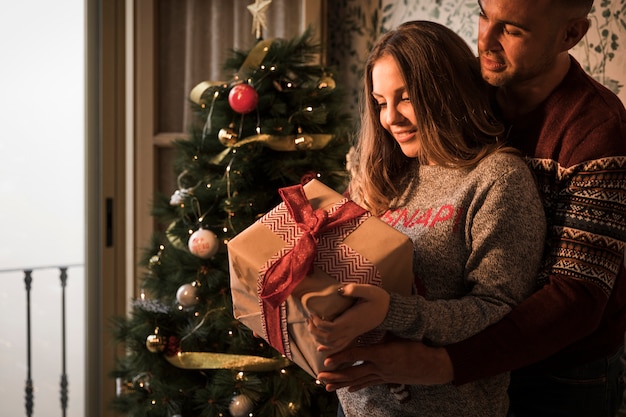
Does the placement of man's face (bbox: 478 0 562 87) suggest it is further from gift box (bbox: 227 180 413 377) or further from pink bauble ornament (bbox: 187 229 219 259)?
pink bauble ornament (bbox: 187 229 219 259)

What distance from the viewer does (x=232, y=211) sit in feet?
6.27

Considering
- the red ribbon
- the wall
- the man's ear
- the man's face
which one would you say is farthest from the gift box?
the wall

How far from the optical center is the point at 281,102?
1.94 m

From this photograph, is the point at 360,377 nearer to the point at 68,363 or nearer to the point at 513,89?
the point at 513,89

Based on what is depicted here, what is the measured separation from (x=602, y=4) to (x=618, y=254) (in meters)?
1.14

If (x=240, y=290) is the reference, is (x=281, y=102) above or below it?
above

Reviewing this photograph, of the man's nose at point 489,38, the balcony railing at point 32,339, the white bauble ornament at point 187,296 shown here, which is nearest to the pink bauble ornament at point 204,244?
the white bauble ornament at point 187,296

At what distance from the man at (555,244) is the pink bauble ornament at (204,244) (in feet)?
2.74

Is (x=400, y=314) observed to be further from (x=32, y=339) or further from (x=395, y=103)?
(x=32, y=339)

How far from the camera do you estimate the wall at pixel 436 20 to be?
1.99 meters

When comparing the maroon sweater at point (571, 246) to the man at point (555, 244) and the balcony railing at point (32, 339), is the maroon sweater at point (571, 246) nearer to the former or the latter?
the man at point (555, 244)

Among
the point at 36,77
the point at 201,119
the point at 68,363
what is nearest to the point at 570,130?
the point at 201,119

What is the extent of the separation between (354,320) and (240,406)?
994mm

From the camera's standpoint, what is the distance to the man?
1119mm
